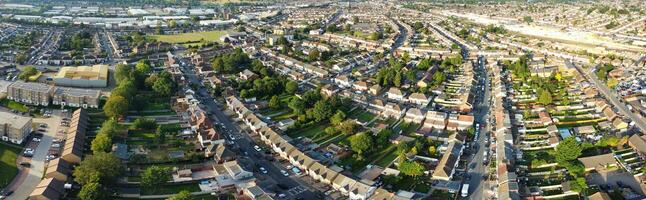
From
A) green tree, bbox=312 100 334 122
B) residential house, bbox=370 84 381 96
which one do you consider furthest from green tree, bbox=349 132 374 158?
residential house, bbox=370 84 381 96

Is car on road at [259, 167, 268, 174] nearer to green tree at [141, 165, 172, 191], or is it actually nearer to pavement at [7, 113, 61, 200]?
green tree at [141, 165, 172, 191]

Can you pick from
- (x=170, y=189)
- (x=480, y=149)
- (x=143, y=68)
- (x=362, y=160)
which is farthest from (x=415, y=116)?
(x=143, y=68)

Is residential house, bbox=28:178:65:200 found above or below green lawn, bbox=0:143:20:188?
above

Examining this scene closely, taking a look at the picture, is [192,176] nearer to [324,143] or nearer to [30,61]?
[324,143]

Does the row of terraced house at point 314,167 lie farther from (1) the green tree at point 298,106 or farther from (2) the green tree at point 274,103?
(1) the green tree at point 298,106

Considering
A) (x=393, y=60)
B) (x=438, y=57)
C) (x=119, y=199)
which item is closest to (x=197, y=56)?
(x=393, y=60)

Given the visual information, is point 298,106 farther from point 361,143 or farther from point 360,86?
point 360,86
